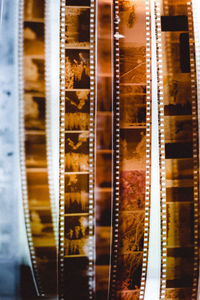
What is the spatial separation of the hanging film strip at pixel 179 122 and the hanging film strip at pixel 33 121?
0.34 meters

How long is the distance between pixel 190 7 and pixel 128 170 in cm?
51

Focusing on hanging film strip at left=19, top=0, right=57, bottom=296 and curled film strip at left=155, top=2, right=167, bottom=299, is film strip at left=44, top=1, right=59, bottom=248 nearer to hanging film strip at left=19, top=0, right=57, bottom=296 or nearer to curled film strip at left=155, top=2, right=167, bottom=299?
hanging film strip at left=19, top=0, right=57, bottom=296

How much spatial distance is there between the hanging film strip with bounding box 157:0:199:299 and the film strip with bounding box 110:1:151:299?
6 centimetres

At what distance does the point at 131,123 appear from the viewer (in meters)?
0.85

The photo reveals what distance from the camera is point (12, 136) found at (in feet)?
2.73

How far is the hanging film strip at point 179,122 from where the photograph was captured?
858mm

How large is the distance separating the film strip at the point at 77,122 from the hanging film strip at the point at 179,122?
21cm

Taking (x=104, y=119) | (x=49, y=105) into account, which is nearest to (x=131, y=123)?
(x=104, y=119)

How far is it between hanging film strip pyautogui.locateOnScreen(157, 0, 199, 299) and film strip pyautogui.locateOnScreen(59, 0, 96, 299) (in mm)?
212

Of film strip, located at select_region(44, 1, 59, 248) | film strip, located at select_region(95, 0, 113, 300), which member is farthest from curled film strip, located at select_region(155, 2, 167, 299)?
film strip, located at select_region(44, 1, 59, 248)

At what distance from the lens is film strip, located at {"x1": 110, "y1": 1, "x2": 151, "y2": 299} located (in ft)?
2.77

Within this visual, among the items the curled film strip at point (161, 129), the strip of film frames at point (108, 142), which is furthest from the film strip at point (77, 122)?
the curled film strip at point (161, 129)

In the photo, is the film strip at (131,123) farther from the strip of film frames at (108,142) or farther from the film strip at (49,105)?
the film strip at (49,105)

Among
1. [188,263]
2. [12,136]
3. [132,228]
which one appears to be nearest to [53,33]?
[12,136]
